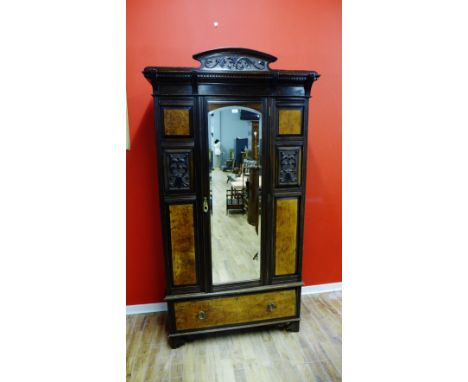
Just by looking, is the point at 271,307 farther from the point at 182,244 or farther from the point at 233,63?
the point at 233,63

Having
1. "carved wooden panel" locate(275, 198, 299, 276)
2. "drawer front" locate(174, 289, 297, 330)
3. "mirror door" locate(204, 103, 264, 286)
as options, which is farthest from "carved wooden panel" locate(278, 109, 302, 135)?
"drawer front" locate(174, 289, 297, 330)

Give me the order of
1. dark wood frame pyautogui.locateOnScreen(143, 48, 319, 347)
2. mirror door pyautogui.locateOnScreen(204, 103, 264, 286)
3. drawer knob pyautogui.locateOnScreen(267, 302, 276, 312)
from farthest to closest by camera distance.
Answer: drawer knob pyautogui.locateOnScreen(267, 302, 276, 312)
mirror door pyautogui.locateOnScreen(204, 103, 264, 286)
dark wood frame pyautogui.locateOnScreen(143, 48, 319, 347)

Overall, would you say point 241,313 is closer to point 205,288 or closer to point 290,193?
point 205,288

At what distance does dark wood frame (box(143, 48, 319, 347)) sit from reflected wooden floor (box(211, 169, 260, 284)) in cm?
5

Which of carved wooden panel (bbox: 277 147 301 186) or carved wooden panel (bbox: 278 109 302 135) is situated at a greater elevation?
carved wooden panel (bbox: 278 109 302 135)

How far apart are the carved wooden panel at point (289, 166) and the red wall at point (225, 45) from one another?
594mm

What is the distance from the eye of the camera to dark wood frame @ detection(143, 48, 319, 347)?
165 cm

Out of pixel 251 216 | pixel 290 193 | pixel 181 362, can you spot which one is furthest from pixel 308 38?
pixel 181 362

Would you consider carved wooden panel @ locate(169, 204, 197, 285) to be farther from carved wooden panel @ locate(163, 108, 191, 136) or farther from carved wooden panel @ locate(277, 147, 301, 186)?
carved wooden panel @ locate(277, 147, 301, 186)

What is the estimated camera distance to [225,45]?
2.09 m

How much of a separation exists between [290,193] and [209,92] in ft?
2.95

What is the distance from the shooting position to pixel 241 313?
198cm

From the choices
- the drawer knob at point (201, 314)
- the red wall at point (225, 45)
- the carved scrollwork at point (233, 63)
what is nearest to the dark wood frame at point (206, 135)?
the carved scrollwork at point (233, 63)
